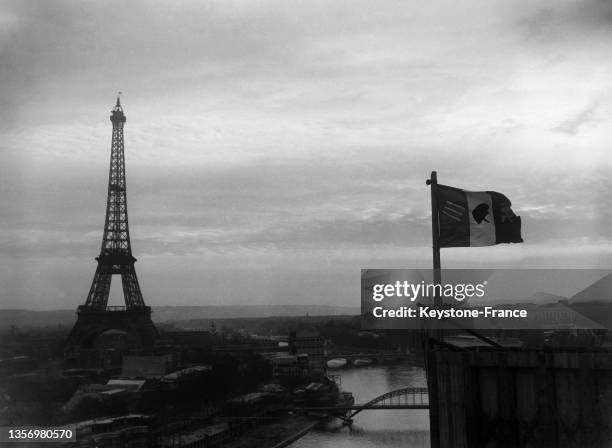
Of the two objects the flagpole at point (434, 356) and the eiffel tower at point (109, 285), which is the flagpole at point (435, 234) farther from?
the eiffel tower at point (109, 285)

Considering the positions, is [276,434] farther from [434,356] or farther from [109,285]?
[434,356]

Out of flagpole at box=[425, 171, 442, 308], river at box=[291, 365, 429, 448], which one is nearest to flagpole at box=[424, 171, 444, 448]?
flagpole at box=[425, 171, 442, 308]

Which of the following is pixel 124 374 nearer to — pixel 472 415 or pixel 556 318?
pixel 556 318

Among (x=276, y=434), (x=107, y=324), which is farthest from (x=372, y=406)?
(x=107, y=324)

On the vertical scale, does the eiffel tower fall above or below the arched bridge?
above

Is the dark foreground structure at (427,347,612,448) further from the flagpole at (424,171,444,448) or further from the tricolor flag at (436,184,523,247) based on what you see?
the tricolor flag at (436,184,523,247)

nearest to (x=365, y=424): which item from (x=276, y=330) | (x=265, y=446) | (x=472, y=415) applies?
(x=265, y=446)

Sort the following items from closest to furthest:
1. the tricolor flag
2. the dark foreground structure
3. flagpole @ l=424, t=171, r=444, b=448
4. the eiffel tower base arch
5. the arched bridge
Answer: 1. the dark foreground structure
2. flagpole @ l=424, t=171, r=444, b=448
3. the tricolor flag
4. the arched bridge
5. the eiffel tower base arch
